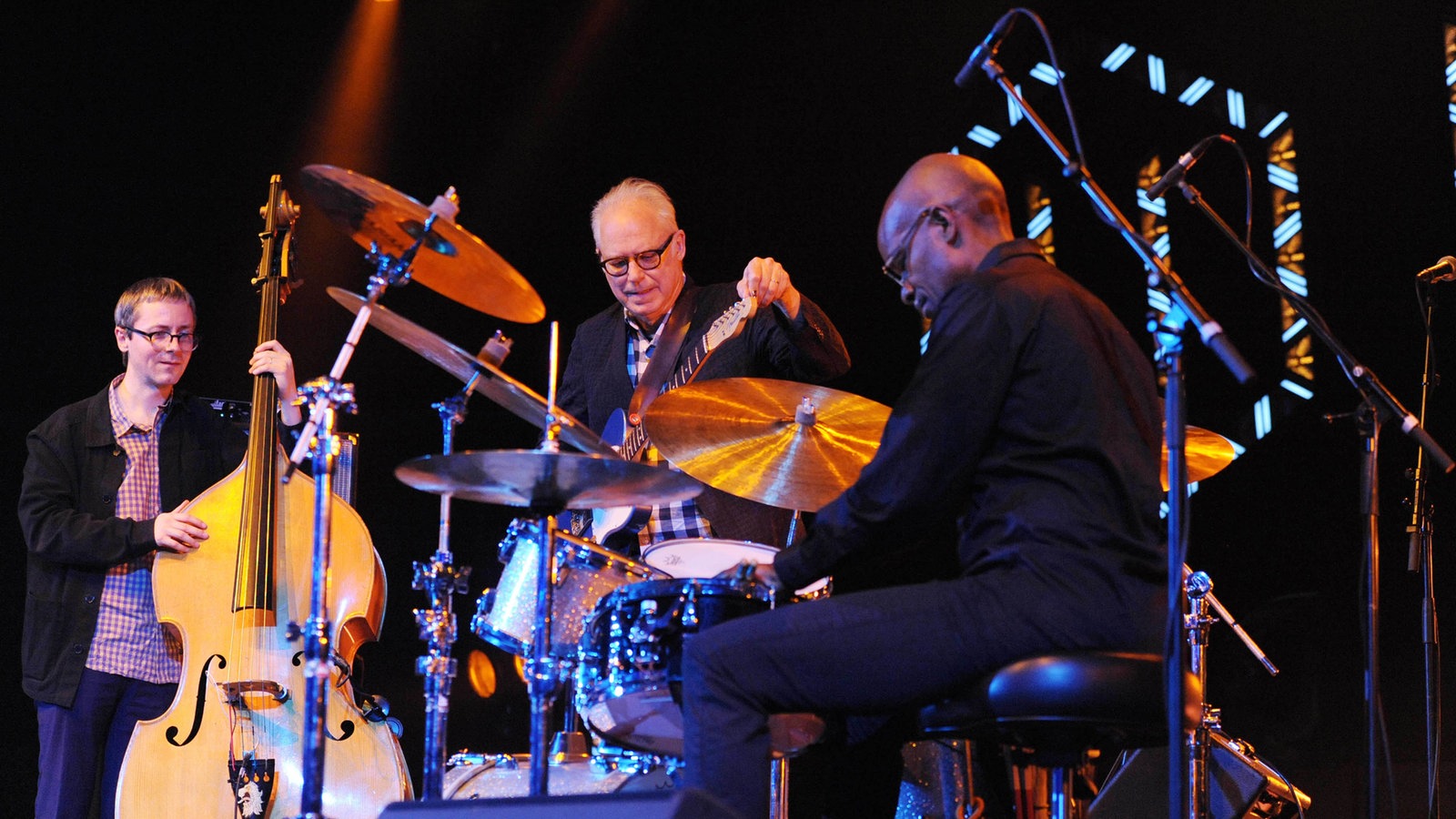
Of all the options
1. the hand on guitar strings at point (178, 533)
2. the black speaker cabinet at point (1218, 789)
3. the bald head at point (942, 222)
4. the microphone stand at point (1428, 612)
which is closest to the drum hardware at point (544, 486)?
the bald head at point (942, 222)

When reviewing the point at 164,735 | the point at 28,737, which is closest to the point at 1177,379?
the point at 164,735

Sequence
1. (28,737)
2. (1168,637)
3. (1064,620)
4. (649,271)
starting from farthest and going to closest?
(28,737) → (649,271) → (1064,620) → (1168,637)

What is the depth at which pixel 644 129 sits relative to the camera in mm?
5797

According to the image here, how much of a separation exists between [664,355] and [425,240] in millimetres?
1407

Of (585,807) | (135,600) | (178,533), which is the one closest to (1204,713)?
(585,807)

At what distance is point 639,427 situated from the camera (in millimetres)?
3873

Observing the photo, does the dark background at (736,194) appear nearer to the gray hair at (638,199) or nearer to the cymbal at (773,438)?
the gray hair at (638,199)

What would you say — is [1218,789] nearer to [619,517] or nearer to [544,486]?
[619,517]

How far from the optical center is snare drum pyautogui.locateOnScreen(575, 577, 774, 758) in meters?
2.57

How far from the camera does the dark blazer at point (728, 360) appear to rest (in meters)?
3.92

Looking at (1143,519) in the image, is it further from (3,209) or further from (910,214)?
(3,209)

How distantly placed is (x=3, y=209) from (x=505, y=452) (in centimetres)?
366

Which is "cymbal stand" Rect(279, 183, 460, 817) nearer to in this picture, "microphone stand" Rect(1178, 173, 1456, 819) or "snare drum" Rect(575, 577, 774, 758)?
"snare drum" Rect(575, 577, 774, 758)

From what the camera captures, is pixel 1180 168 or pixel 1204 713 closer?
pixel 1180 168
